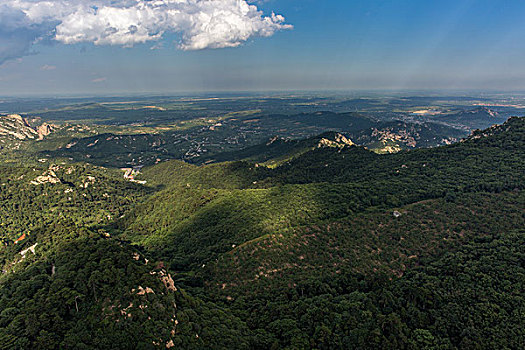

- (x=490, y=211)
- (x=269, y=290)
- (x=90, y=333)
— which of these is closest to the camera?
(x=90, y=333)

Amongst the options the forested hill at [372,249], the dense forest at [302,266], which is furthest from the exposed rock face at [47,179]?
the forested hill at [372,249]

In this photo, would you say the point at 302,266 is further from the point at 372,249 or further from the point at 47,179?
the point at 47,179

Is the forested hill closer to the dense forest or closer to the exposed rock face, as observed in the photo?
the dense forest

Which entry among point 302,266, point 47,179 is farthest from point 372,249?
point 47,179

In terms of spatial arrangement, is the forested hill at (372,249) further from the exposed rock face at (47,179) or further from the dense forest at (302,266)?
the exposed rock face at (47,179)

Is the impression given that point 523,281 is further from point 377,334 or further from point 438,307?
point 377,334

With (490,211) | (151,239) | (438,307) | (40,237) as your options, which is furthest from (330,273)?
(40,237)

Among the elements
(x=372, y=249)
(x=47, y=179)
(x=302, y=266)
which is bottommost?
(x=302, y=266)

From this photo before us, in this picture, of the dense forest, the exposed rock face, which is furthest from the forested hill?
the exposed rock face
